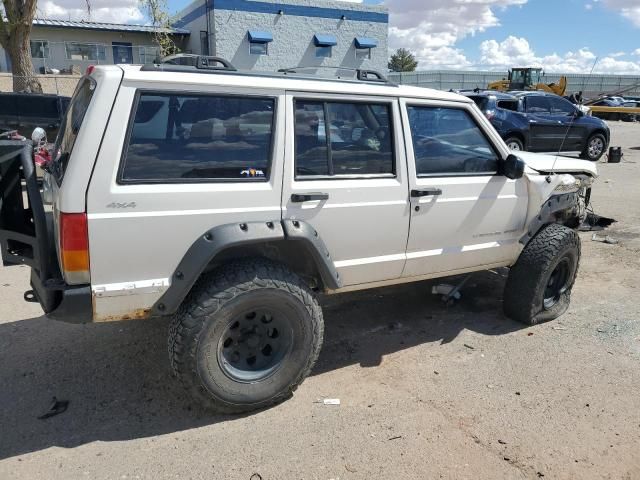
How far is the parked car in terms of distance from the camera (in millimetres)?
10016

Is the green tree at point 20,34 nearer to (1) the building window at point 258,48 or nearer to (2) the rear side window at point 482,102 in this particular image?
(2) the rear side window at point 482,102

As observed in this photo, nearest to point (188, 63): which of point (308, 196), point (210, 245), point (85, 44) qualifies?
point (308, 196)

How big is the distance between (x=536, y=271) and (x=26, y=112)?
31.3ft

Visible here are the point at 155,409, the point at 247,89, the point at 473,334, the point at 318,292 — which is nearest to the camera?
the point at 247,89

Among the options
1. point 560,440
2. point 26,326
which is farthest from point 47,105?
point 560,440

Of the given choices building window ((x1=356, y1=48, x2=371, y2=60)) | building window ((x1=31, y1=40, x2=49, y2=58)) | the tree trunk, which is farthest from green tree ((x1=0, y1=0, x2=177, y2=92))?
building window ((x1=356, y1=48, x2=371, y2=60))

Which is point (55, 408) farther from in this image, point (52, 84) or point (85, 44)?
point (85, 44)

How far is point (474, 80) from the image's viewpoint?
48.2 meters

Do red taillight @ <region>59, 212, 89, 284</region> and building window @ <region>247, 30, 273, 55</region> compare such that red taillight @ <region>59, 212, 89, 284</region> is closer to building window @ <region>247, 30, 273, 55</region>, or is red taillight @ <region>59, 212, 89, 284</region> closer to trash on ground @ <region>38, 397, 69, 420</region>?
trash on ground @ <region>38, 397, 69, 420</region>

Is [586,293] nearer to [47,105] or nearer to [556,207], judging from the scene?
[556,207]

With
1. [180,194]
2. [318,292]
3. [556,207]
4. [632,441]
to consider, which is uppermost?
[180,194]

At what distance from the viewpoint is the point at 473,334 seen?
4414 millimetres

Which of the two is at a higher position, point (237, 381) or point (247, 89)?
point (247, 89)

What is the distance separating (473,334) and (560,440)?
1396 mm
